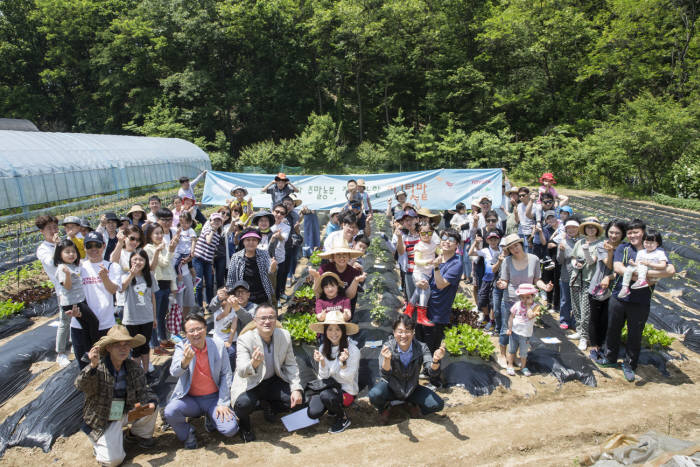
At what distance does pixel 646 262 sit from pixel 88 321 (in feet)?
21.2

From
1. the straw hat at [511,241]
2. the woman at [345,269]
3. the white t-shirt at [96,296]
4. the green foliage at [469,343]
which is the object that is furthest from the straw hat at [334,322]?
the white t-shirt at [96,296]

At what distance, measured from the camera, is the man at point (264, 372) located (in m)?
3.99

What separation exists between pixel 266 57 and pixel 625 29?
24837 millimetres

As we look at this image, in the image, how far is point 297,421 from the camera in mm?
Result: 4207

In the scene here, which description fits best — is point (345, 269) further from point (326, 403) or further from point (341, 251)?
point (326, 403)

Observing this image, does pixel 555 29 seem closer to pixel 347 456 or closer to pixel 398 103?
pixel 398 103

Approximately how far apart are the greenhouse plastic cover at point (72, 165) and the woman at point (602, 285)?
15132 millimetres

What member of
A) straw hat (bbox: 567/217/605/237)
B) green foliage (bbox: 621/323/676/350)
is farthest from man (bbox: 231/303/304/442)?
green foliage (bbox: 621/323/676/350)

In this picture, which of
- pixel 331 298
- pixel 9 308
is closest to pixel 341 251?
pixel 331 298

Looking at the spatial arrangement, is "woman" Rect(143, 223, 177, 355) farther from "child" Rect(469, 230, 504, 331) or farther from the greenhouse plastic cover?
the greenhouse plastic cover

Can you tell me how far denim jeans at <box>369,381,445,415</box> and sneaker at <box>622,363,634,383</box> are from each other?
8.31 feet

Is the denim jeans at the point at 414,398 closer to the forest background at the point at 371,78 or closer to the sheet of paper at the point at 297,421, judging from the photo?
the sheet of paper at the point at 297,421

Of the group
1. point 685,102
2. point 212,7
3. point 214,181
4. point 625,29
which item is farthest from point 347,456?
point 212,7

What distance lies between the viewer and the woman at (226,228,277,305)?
16.3 feet
